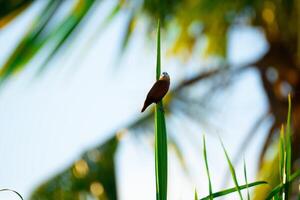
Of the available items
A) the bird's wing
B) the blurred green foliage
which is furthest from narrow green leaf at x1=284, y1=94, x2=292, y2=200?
the blurred green foliage

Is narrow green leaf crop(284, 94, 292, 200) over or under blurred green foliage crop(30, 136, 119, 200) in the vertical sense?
under

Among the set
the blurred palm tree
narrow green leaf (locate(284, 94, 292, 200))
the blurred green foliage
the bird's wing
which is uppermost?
the blurred palm tree

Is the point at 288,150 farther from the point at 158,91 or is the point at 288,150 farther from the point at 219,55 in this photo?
the point at 219,55

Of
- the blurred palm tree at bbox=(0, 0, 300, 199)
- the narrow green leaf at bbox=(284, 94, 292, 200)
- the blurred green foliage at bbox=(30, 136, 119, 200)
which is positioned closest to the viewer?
the narrow green leaf at bbox=(284, 94, 292, 200)

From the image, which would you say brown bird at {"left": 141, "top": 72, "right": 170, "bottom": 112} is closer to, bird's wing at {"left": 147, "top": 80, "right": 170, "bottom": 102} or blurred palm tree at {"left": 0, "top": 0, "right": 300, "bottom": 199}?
bird's wing at {"left": 147, "top": 80, "right": 170, "bottom": 102}

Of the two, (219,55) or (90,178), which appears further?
(219,55)

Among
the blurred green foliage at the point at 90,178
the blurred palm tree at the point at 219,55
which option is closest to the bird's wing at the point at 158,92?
the blurred palm tree at the point at 219,55

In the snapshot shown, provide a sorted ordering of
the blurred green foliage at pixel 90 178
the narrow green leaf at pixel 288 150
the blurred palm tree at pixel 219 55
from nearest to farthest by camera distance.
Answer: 1. the narrow green leaf at pixel 288 150
2. the blurred palm tree at pixel 219 55
3. the blurred green foliage at pixel 90 178

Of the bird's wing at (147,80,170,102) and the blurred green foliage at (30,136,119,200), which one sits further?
the blurred green foliage at (30,136,119,200)

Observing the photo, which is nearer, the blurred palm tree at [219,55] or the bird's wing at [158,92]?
the bird's wing at [158,92]

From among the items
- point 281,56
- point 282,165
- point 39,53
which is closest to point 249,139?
point 281,56

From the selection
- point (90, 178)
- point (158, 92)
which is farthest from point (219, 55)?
point (158, 92)

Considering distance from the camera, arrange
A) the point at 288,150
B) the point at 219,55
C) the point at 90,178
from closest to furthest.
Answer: the point at 288,150, the point at 90,178, the point at 219,55

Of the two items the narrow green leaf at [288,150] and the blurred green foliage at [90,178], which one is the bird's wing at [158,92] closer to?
the narrow green leaf at [288,150]
